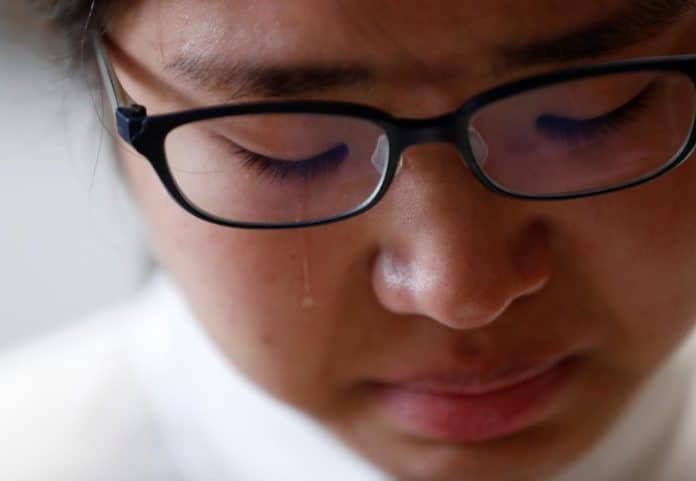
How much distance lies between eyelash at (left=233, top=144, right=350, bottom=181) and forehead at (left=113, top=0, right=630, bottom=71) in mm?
88

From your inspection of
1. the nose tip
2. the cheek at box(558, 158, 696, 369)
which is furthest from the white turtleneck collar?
the nose tip

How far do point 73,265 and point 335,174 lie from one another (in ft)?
2.65

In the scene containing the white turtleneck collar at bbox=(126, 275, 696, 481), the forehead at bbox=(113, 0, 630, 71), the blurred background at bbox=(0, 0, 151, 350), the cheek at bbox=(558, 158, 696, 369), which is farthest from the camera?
the blurred background at bbox=(0, 0, 151, 350)

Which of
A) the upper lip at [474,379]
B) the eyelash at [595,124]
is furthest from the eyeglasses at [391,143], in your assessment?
the upper lip at [474,379]

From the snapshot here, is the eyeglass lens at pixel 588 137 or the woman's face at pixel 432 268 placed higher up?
the eyeglass lens at pixel 588 137

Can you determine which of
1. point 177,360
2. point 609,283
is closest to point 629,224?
point 609,283

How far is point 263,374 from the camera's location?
2.86 ft

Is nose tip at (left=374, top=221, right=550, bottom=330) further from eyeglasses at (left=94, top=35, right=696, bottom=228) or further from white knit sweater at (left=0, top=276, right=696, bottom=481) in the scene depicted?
white knit sweater at (left=0, top=276, right=696, bottom=481)

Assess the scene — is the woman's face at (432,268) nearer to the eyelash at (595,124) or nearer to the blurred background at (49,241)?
the eyelash at (595,124)

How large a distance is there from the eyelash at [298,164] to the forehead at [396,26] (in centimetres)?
9

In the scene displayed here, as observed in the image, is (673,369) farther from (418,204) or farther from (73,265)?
(73,265)

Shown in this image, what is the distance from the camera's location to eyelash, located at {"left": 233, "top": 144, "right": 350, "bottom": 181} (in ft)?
2.42

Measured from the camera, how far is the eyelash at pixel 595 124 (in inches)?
28.5

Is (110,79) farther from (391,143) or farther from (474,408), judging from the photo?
(474,408)
